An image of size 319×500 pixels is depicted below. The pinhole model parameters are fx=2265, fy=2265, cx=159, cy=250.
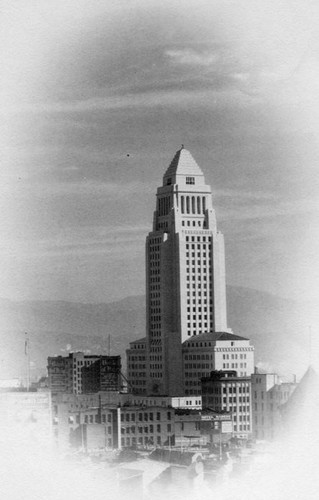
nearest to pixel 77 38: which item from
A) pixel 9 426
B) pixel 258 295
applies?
pixel 9 426

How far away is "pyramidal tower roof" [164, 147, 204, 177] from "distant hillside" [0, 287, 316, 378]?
6.74ft

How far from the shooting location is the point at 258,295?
33250 millimetres

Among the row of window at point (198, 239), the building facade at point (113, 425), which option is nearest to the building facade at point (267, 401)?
the building facade at point (113, 425)

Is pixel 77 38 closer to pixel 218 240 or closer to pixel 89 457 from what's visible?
pixel 89 457

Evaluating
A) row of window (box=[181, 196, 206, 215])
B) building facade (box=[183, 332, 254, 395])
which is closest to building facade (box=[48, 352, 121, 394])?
building facade (box=[183, 332, 254, 395])

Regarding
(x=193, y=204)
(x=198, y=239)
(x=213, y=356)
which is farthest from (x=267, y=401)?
(x=198, y=239)

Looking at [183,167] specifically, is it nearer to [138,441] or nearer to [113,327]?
[113,327]

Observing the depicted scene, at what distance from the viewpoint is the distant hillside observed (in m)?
→ 31.1

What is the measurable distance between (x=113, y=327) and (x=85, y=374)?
669 cm

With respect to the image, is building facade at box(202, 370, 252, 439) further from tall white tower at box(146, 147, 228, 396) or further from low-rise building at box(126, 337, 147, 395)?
low-rise building at box(126, 337, 147, 395)

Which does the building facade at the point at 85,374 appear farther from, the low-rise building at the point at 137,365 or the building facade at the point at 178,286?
the building facade at the point at 178,286

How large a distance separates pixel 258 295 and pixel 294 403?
3.00 meters

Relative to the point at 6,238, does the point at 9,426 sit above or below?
below

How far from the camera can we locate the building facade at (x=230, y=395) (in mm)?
35656
